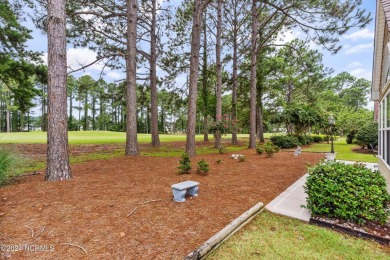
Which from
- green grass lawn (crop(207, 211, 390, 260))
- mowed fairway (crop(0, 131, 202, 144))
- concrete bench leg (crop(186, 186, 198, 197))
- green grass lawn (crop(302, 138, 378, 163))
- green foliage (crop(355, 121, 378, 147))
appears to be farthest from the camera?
mowed fairway (crop(0, 131, 202, 144))

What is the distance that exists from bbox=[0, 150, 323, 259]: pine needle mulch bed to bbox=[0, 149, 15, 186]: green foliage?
16.5 inches

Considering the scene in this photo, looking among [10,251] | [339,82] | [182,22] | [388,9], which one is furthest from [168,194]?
[339,82]

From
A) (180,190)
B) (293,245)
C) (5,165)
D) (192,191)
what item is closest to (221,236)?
(293,245)

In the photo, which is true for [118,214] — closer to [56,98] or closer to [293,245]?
[293,245]

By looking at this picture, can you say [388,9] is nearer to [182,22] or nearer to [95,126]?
[182,22]

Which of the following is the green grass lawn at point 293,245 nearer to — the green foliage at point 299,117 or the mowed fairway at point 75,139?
the mowed fairway at point 75,139

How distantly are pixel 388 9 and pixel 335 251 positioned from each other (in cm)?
418

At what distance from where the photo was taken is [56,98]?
4.53 meters

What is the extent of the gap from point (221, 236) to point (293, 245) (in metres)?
0.93

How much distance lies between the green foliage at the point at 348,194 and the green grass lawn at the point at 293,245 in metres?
0.38

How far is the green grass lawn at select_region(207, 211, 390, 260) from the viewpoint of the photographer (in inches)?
88.0

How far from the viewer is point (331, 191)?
2.94 metres

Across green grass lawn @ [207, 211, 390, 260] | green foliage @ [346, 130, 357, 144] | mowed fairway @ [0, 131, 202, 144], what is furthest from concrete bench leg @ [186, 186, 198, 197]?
green foliage @ [346, 130, 357, 144]

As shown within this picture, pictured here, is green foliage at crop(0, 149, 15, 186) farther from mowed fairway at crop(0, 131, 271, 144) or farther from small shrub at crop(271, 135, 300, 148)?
small shrub at crop(271, 135, 300, 148)
